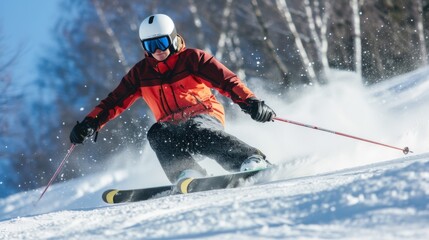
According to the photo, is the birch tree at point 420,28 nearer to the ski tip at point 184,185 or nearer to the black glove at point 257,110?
the black glove at point 257,110

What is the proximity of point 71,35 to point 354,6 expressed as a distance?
9919 mm

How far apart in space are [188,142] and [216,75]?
0.51 metres

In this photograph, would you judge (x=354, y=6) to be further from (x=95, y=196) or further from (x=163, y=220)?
(x=163, y=220)

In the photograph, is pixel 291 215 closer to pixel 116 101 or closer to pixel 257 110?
pixel 257 110

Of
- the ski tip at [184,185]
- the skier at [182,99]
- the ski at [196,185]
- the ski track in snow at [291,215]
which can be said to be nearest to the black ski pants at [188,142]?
the skier at [182,99]

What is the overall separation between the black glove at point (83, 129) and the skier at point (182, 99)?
1.70 ft

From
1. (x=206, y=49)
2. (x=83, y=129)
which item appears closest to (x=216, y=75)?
(x=83, y=129)

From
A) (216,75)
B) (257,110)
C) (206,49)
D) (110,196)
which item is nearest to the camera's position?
(257,110)

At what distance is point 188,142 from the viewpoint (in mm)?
5070

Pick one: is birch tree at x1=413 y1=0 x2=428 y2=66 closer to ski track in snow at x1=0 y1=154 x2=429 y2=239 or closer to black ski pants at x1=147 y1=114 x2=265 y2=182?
black ski pants at x1=147 y1=114 x2=265 y2=182

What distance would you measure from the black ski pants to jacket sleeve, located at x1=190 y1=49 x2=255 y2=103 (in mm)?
257

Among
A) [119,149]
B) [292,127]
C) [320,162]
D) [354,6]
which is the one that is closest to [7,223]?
[320,162]

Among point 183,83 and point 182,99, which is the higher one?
point 183,83

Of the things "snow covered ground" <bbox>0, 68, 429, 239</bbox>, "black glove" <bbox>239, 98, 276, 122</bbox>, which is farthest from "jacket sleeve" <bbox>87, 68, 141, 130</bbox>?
"snow covered ground" <bbox>0, 68, 429, 239</bbox>
